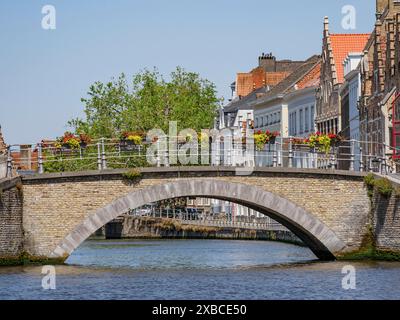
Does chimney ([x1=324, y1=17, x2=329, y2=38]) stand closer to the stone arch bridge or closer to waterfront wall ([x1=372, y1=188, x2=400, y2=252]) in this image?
the stone arch bridge

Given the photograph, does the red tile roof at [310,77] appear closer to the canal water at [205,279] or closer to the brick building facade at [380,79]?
the brick building facade at [380,79]

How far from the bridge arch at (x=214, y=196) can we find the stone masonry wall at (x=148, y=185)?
0.48 ft

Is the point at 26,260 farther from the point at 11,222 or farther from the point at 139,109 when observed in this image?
the point at 139,109

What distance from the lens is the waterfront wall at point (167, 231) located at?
7969 centimetres

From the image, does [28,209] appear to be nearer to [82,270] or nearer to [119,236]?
[82,270]

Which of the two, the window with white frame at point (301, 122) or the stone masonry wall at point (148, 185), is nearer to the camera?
the stone masonry wall at point (148, 185)

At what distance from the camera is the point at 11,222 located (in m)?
45.5

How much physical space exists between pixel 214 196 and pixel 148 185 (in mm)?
2198

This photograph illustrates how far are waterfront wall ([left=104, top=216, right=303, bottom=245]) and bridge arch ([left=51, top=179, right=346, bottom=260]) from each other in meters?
27.7

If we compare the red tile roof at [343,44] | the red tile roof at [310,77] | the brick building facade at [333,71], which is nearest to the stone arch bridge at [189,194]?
the brick building facade at [333,71]

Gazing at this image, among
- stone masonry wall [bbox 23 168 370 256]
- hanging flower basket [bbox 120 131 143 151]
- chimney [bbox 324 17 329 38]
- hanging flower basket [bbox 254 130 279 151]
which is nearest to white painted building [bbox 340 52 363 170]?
chimney [bbox 324 17 329 38]
